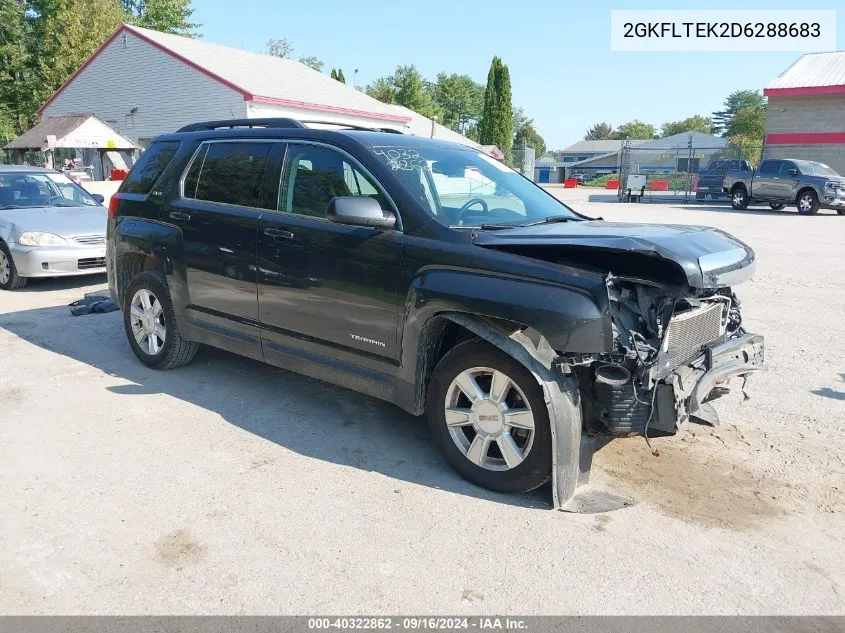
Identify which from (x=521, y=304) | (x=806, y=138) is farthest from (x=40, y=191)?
(x=806, y=138)

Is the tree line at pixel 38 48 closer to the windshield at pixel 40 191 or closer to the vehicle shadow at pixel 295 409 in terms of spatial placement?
the windshield at pixel 40 191

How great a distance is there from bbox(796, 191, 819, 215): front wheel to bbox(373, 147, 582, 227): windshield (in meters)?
21.9

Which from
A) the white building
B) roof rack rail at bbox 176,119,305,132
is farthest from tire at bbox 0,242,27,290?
the white building

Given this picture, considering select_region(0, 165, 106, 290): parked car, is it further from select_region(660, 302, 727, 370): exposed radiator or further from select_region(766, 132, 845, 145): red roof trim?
select_region(766, 132, 845, 145): red roof trim

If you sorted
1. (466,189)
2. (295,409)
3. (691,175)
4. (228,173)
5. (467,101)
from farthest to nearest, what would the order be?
(467,101)
(691,175)
(228,173)
(295,409)
(466,189)

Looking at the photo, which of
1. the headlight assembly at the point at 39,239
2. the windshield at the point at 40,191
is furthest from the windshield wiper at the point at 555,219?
the windshield at the point at 40,191

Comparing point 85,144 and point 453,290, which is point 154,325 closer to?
point 453,290

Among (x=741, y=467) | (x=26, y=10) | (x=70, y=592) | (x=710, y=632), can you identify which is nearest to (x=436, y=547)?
(x=710, y=632)

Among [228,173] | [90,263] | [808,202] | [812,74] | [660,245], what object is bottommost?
[90,263]

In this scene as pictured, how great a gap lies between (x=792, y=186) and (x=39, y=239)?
23.6 meters

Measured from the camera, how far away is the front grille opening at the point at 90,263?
898 centimetres

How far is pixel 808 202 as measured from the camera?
2312 centimetres

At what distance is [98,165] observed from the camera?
30.6m

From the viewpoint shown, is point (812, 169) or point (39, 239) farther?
point (812, 169)
